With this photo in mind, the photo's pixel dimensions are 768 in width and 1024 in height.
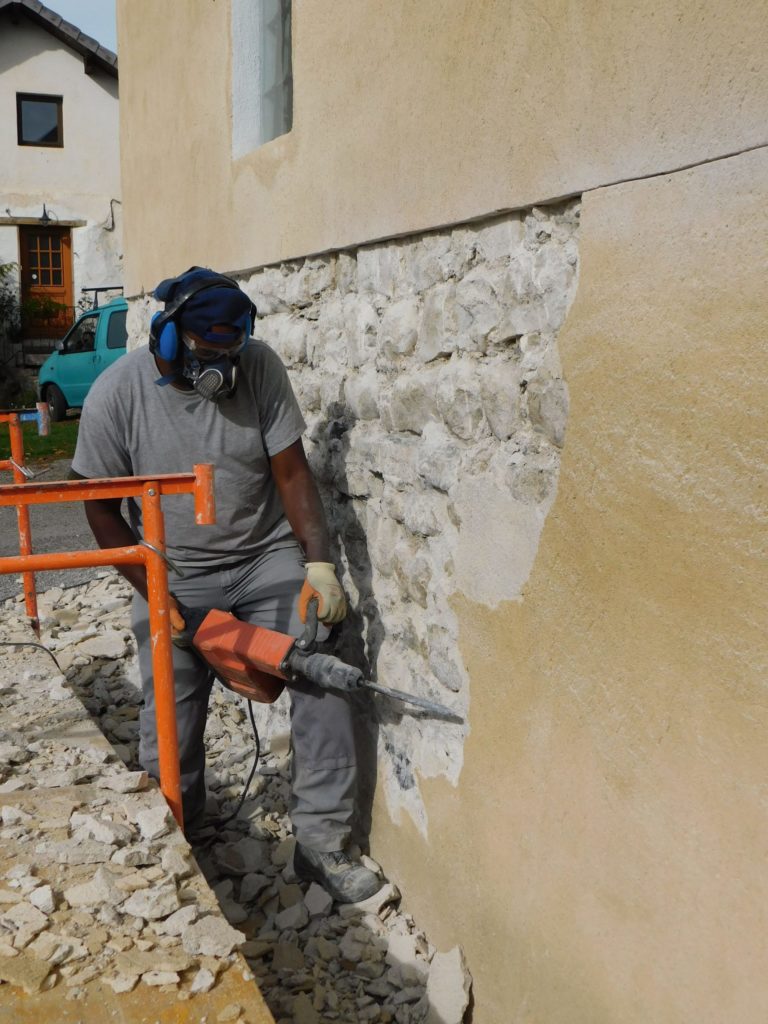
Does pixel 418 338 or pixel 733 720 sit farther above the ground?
pixel 418 338

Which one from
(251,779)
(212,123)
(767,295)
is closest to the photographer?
(767,295)

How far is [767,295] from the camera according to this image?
1.81 meters

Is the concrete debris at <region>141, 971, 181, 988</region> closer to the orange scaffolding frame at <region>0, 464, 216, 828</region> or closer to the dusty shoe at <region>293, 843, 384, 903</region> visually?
the orange scaffolding frame at <region>0, 464, 216, 828</region>

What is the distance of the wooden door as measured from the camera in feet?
65.0

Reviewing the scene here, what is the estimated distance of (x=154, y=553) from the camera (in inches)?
104

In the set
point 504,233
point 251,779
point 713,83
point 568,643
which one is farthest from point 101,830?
point 713,83

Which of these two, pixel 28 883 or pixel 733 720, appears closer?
pixel 733 720

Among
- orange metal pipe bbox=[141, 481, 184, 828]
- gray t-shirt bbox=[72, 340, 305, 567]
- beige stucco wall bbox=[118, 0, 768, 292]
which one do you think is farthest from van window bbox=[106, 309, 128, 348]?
orange metal pipe bbox=[141, 481, 184, 828]

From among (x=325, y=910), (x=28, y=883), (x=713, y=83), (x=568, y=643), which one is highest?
(x=713, y=83)

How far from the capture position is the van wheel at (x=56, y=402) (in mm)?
15711

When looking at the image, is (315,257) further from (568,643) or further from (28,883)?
(28,883)

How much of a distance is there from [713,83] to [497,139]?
0.79 meters

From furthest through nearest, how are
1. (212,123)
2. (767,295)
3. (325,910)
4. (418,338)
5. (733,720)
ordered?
(212,123)
(325,910)
(418,338)
(733,720)
(767,295)

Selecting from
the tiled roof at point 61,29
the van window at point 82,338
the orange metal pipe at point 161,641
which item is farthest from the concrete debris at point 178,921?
the tiled roof at point 61,29
